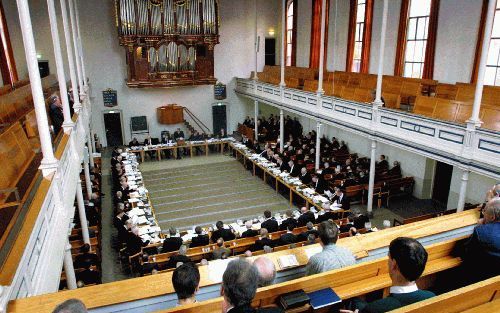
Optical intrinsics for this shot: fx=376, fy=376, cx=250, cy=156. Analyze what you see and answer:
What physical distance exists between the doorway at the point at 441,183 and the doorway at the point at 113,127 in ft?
63.7

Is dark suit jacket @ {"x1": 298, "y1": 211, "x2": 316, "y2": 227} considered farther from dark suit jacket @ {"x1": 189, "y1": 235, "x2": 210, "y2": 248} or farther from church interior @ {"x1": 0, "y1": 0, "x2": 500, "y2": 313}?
dark suit jacket @ {"x1": 189, "y1": 235, "x2": 210, "y2": 248}

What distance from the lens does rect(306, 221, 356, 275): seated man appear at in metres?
4.07

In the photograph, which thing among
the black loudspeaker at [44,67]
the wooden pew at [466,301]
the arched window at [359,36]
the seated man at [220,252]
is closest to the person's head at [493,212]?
the wooden pew at [466,301]

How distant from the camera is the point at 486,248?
12.7 ft

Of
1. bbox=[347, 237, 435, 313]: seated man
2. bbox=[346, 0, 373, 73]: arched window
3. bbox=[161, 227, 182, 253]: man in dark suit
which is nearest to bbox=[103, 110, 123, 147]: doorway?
bbox=[346, 0, 373, 73]: arched window

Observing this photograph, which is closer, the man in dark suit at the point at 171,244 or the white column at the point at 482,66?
the white column at the point at 482,66

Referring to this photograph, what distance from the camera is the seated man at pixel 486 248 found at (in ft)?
12.6

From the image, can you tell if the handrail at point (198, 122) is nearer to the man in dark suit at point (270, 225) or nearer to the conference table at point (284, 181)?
the conference table at point (284, 181)

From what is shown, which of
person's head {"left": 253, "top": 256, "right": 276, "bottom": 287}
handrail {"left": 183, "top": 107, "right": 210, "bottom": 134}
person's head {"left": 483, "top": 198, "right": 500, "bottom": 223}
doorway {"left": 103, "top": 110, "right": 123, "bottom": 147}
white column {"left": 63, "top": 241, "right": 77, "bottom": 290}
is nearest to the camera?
person's head {"left": 253, "top": 256, "right": 276, "bottom": 287}

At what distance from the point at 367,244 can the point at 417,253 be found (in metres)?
1.76

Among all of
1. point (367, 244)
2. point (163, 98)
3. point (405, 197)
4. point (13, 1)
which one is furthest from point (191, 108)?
point (367, 244)

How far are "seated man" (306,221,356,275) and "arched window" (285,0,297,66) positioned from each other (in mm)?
24325

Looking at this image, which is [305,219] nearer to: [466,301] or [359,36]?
[466,301]

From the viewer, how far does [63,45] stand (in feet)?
76.6
